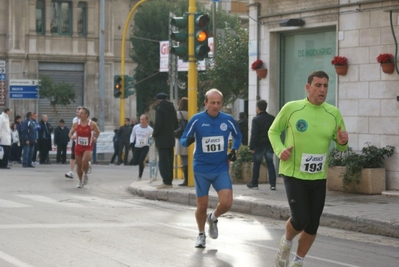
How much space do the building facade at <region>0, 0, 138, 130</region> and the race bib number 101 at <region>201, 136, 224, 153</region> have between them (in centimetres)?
4166

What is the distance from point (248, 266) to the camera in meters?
8.95

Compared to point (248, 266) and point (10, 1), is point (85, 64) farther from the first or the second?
point (248, 266)

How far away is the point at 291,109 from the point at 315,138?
1.12ft

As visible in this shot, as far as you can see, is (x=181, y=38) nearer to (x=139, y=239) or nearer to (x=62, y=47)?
(x=139, y=239)

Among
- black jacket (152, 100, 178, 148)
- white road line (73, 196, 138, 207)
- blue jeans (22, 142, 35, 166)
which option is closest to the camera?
white road line (73, 196, 138, 207)

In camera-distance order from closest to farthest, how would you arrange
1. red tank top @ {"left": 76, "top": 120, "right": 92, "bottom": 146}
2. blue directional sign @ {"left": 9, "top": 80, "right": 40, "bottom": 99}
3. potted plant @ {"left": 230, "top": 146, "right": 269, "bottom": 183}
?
potted plant @ {"left": 230, "top": 146, "right": 269, "bottom": 183}, red tank top @ {"left": 76, "top": 120, "right": 92, "bottom": 146}, blue directional sign @ {"left": 9, "top": 80, "right": 40, "bottom": 99}

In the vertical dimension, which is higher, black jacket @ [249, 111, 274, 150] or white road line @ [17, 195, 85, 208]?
black jacket @ [249, 111, 274, 150]

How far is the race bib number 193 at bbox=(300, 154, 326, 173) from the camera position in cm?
823

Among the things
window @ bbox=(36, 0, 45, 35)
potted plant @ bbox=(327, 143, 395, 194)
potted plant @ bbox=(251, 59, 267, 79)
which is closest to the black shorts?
potted plant @ bbox=(327, 143, 395, 194)

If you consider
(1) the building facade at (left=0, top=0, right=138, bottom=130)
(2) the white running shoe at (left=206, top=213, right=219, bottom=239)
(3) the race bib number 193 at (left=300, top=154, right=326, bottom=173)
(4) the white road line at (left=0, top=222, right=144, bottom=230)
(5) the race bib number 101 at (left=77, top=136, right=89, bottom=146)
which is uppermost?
(1) the building facade at (left=0, top=0, right=138, bottom=130)

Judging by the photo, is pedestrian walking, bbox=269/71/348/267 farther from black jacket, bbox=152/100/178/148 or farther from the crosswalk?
black jacket, bbox=152/100/178/148

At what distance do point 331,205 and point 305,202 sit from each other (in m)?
6.35

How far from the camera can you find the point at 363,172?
1666cm

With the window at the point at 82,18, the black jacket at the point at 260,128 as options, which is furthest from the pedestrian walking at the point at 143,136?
the window at the point at 82,18
